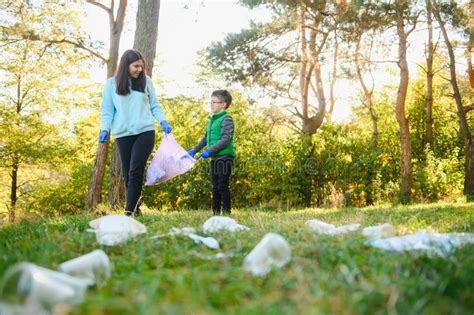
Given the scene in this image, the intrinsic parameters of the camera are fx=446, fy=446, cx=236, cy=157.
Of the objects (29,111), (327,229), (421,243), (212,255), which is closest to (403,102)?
(327,229)

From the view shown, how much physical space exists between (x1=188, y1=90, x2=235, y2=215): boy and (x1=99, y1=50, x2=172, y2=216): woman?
0.91 m

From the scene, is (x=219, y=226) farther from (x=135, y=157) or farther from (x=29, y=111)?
(x=29, y=111)

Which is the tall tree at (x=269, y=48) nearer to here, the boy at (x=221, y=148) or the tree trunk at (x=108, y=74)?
the tree trunk at (x=108, y=74)

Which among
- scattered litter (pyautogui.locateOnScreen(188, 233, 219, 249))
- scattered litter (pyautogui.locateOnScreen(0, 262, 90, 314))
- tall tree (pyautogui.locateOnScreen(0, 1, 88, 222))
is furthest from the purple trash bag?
tall tree (pyautogui.locateOnScreen(0, 1, 88, 222))

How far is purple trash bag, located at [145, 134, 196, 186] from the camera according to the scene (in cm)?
523

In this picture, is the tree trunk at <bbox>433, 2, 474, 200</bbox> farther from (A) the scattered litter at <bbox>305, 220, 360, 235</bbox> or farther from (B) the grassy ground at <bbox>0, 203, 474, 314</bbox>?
(B) the grassy ground at <bbox>0, 203, 474, 314</bbox>

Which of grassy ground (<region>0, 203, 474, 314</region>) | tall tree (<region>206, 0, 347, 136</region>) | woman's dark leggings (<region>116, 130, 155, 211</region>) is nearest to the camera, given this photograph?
grassy ground (<region>0, 203, 474, 314</region>)

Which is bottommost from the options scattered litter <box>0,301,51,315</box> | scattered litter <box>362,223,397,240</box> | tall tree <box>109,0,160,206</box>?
scattered litter <box>0,301,51,315</box>

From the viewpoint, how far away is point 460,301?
1.44 m

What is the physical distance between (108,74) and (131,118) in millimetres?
4480

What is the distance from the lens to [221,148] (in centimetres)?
560

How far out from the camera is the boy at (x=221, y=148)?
18.4 ft

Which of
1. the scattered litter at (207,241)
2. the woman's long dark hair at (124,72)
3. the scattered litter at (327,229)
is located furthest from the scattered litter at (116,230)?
the woman's long dark hair at (124,72)

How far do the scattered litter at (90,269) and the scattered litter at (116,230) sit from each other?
76cm
